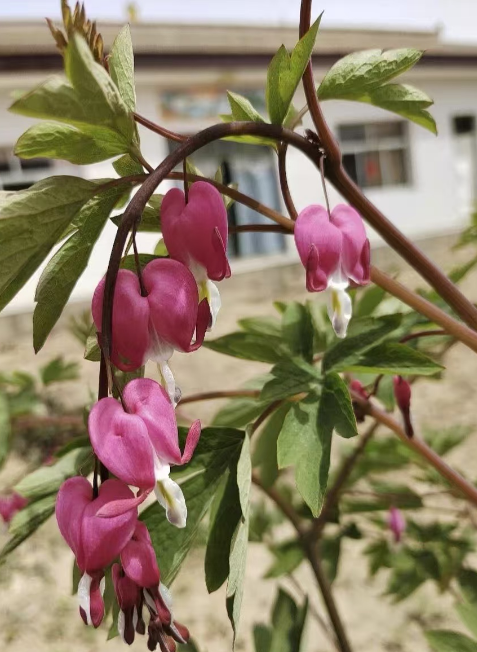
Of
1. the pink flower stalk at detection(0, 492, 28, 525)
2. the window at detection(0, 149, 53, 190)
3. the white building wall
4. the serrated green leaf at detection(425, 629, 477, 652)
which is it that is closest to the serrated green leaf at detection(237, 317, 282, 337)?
the serrated green leaf at detection(425, 629, 477, 652)

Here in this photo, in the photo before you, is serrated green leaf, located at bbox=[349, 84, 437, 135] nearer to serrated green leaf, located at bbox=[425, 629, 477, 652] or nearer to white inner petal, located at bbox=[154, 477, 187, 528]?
white inner petal, located at bbox=[154, 477, 187, 528]

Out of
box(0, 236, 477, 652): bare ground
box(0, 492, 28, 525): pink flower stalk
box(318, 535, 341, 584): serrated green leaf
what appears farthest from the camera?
box(0, 236, 477, 652): bare ground

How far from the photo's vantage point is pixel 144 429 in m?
0.34

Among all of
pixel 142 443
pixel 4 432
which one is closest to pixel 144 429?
pixel 142 443

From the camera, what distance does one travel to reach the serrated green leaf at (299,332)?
0.65m

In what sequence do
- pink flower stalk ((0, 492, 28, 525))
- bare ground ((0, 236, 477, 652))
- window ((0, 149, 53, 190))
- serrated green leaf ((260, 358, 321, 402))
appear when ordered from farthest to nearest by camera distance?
window ((0, 149, 53, 190)) < bare ground ((0, 236, 477, 652)) < pink flower stalk ((0, 492, 28, 525)) < serrated green leaf ((260, 358, 321, 402))

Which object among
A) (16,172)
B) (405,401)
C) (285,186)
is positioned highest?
(16,172)

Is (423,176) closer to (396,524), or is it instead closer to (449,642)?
(396,524)

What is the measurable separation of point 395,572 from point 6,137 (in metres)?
6.70

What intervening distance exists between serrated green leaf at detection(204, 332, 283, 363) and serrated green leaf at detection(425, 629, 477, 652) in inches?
13.9

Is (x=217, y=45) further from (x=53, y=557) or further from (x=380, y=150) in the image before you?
(x=53, y=557)

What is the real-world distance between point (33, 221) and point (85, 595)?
0.70ft

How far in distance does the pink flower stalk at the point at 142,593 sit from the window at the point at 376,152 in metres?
9.06

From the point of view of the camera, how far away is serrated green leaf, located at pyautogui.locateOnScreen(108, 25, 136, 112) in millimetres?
391
